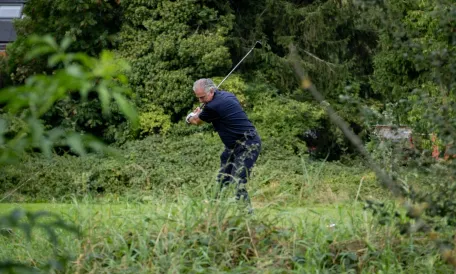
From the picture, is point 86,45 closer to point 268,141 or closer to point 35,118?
point 268,141

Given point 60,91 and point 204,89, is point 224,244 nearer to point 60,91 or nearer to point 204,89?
point 204,89

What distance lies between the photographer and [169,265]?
692cm

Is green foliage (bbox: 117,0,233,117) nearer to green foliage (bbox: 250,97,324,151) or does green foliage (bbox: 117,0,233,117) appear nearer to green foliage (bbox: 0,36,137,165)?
green foliage (bbox: 250,97,324,151)

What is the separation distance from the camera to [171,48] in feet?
70.4

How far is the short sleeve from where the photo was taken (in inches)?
425

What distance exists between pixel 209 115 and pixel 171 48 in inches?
424

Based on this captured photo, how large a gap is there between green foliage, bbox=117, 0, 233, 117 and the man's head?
10006 mm

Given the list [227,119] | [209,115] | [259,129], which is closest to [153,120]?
[259,129]

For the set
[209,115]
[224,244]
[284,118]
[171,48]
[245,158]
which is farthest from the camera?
[171,48]

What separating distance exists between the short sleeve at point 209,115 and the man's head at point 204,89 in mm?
148

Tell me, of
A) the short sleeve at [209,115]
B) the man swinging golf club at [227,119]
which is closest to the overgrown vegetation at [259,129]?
the man swinging golf club at [227,119]

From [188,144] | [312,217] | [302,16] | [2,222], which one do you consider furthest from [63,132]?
[302,16]

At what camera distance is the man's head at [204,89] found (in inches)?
425

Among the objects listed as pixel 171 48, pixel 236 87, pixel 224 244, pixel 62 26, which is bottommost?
pixel 236 87
